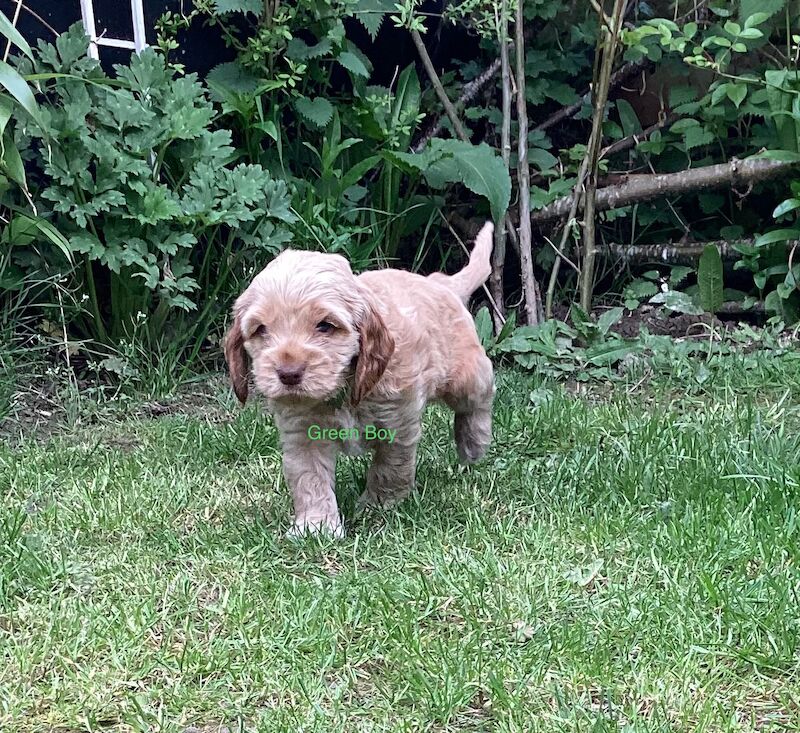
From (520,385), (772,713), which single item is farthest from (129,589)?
(520,385)

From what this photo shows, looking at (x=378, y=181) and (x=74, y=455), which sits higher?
(x=378, y=181)

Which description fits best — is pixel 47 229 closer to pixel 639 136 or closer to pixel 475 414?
pixel 475 414

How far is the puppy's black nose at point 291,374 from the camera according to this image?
7.89 feet

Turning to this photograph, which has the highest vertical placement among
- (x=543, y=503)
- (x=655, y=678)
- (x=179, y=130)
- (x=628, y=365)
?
(x=179, y=130)

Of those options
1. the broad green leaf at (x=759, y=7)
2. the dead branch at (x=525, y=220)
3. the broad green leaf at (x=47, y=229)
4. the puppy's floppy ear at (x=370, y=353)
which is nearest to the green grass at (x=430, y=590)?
the puppy's floppy ear at (x=370, y=353)

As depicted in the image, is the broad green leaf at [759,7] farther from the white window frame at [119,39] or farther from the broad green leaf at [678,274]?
the white window frame at [119,39]

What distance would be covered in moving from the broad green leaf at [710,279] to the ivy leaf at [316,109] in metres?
2.10

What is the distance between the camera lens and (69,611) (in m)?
2.29

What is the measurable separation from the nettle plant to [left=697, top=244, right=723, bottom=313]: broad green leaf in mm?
2159

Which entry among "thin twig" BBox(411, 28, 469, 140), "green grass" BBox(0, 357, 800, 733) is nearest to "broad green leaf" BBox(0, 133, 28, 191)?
"green grass" BBox(0, 357, 800, 733)

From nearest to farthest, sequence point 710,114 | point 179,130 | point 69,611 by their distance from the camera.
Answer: point 69,611 < point 179,130 < point 710,114

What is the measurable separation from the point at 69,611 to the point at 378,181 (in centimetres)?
351

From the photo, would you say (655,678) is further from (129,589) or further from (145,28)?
(145,28)

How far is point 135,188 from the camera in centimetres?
415
